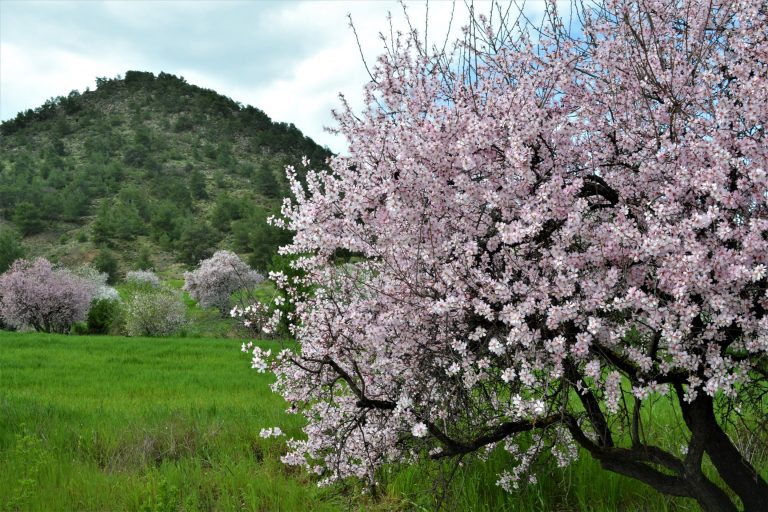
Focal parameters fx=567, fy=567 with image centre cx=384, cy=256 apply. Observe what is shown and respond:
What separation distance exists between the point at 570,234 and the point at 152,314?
3440 cm

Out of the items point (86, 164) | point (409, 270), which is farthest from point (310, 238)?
point (86, 164)

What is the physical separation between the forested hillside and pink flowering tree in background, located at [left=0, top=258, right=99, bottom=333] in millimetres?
15587

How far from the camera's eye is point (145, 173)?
3937 inches

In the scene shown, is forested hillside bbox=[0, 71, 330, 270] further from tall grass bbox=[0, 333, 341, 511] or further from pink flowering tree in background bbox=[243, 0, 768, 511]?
pink flowering tree in background bbox=[243, 0, 768, 511]

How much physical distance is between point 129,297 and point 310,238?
35.8 m

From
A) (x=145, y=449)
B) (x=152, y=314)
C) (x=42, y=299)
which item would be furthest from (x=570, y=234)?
(x=42, y=299)

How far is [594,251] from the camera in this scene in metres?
3.64

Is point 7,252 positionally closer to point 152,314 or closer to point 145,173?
point 152,314

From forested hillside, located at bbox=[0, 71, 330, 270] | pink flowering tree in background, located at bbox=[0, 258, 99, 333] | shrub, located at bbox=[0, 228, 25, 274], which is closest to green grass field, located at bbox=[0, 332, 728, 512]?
pink flowering tree in background, located at bbox=[0, 258, 99, 333]

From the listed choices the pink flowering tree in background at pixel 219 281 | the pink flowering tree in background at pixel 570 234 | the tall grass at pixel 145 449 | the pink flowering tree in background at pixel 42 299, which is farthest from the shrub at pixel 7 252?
the pink flowering tree in background at pixel 570 234

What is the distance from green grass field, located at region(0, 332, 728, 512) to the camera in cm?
574

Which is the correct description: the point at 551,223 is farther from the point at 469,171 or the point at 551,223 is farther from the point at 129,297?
the point at 129,297

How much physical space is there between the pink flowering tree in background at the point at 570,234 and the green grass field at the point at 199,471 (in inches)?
41.9

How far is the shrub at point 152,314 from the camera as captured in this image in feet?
111
